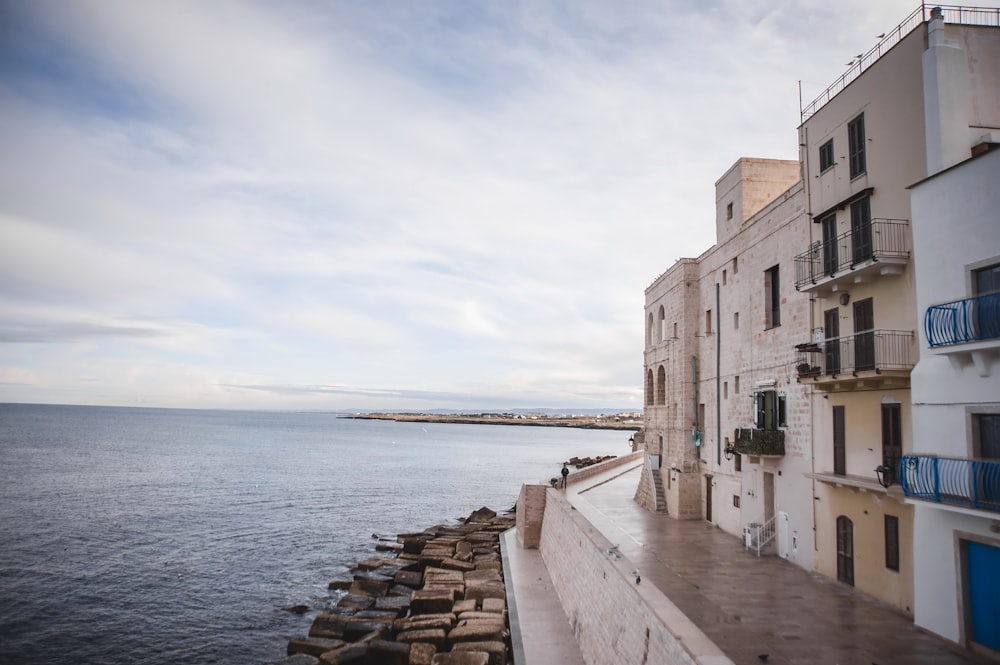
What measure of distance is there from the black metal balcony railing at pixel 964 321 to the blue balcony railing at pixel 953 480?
2070mm

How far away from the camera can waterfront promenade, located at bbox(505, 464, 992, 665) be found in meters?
11.0

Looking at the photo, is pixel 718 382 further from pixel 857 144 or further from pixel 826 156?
pixel 857 144

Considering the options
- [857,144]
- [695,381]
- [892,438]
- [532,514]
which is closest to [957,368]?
[892,438]

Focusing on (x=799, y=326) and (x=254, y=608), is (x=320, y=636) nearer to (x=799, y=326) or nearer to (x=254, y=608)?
(x=254, y=608)

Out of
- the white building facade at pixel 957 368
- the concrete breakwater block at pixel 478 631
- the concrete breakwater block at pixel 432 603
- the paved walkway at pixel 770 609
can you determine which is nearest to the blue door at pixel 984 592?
the white building facade at pixel 957 368

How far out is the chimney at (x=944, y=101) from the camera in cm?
1254

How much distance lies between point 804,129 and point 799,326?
18.4ft

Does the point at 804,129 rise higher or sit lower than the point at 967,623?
higher

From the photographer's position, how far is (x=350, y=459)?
8650 centimetres

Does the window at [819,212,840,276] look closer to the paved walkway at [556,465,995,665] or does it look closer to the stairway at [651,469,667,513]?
the paved walkway at [556,465,995,665]

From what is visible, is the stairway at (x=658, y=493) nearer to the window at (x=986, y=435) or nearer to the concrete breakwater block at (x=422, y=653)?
the concrete breakwater block at (x=422, y=653)

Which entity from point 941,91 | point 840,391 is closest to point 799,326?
point 840,391

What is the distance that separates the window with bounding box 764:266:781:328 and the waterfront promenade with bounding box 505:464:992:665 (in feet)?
23.8

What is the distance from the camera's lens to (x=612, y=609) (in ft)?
43.0
